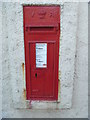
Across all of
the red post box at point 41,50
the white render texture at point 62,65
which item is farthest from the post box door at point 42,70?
the white render texture at point 62,65

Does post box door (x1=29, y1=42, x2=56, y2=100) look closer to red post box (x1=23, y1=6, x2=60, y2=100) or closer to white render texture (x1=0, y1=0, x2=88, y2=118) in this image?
red post box (x1=23, y1=6, x2=60, y2=100)

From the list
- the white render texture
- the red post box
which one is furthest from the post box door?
the white render texture

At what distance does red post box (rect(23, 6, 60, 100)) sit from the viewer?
1.76 meters

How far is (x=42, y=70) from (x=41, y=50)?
0.98 ft

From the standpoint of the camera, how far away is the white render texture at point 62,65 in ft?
5.86

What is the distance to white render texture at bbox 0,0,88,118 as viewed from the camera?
5.86 feet

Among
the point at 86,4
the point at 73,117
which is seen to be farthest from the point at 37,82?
the point at 86,4

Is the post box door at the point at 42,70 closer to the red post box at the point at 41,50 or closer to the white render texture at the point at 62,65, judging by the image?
the red post box at the point at 41,50

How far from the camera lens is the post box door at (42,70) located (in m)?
1.86

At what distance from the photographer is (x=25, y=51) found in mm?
1883

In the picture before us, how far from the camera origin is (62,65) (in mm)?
1909

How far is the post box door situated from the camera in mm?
1857

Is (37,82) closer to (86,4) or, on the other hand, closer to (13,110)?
(13,110)

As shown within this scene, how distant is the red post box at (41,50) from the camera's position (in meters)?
1.76
